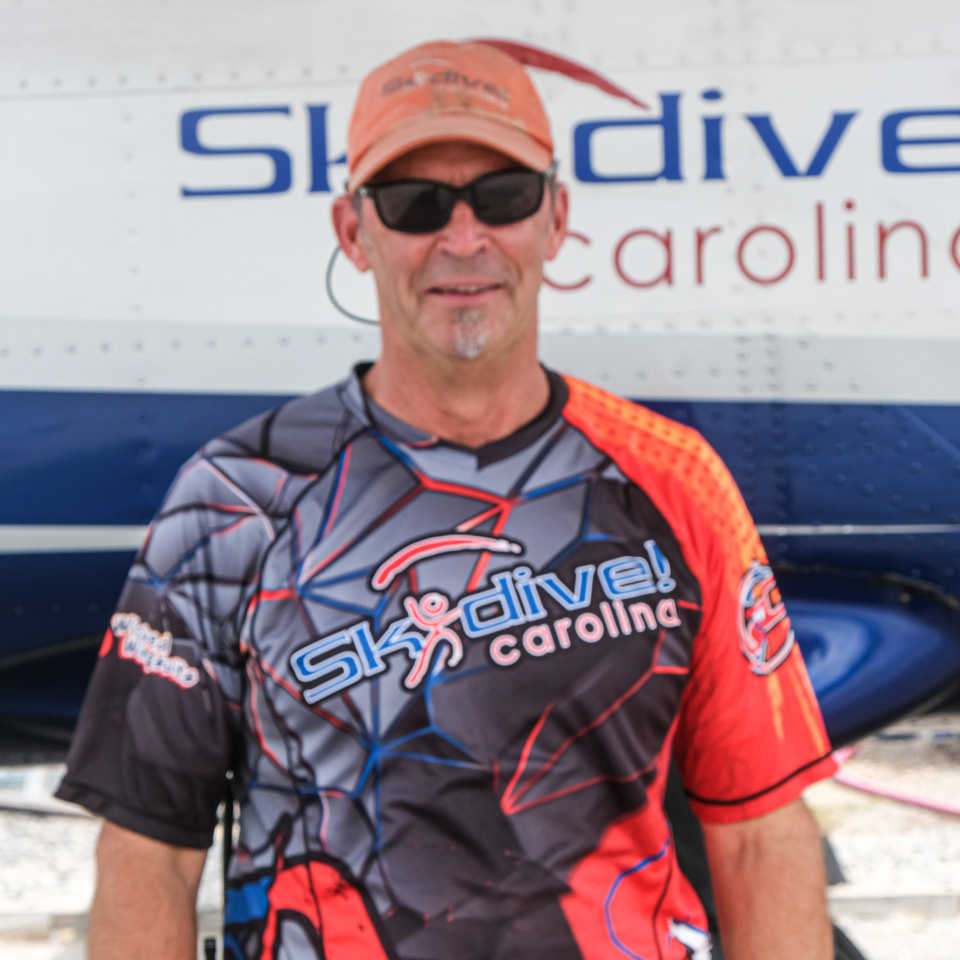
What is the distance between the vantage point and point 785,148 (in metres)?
2.51

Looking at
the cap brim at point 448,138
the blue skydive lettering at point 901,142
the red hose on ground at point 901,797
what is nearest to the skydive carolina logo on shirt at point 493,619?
the cap brim at point 448,138

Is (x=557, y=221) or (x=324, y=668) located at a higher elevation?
(x=557, y=221)

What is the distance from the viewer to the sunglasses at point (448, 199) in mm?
1399

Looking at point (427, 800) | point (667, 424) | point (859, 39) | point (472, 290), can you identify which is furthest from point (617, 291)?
point (427, 800)

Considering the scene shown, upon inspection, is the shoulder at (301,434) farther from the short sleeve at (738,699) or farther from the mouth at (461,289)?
the short sleeve at (738,699)

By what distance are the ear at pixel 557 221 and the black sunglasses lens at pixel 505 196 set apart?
11cm

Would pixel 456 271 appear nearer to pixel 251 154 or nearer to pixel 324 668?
pixel 324 668

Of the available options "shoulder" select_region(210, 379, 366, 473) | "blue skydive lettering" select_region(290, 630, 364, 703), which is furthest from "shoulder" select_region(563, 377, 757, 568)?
"blue skydive lettering" select_region(290, 630, 364, 703)

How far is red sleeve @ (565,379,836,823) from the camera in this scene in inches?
57.6

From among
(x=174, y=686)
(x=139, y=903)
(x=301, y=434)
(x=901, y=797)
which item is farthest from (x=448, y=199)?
(x=901, y=797)

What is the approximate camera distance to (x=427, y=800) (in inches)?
51.1

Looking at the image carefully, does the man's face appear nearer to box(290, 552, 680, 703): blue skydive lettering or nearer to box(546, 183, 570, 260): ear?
box(546, 183, 570, 260): ear

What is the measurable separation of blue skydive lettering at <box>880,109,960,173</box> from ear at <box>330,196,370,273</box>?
1594 millimetres

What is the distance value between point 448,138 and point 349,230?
0.21 meters
